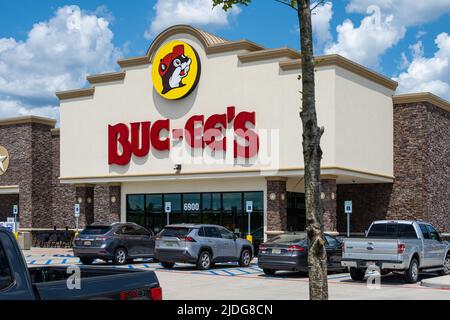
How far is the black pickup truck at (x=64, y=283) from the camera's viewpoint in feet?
19.5

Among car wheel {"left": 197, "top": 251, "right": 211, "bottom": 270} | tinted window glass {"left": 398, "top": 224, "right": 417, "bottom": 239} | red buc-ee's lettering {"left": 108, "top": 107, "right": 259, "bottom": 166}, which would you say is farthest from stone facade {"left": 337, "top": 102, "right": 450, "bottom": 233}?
tinted window glass {"left": 398, "top": 224, "right": 417, "bottom": 239}

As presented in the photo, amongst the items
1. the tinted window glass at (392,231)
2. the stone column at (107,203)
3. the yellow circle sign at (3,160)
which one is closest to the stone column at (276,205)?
the stone column at (107,203)

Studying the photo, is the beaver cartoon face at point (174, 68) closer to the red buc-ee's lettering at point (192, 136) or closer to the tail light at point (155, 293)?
the red buc-ee's lettering at point (192, 136)

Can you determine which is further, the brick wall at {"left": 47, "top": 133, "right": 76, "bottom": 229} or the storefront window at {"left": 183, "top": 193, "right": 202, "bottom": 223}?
the brick wall at {"left": 47, "top": 133, "right": 76, "bottom": 229}

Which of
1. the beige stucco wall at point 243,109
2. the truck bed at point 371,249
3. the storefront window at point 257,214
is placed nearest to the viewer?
the truck bed at point 371,249

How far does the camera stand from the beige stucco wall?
30234 millimetres

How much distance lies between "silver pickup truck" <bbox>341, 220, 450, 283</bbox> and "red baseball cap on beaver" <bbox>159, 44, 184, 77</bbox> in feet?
55.2

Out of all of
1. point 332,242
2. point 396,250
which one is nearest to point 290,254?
point 332,242

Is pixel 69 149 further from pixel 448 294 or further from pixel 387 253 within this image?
pixel 448 294

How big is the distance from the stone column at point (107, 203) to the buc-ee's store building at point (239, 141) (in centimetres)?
7

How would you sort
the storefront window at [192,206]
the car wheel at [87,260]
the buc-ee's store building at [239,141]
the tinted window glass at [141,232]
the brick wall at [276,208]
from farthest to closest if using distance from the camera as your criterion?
1. the storefront window at [192,206]
2. the brick wall at [276,208]
3. the buc-ee's store building at [239,141]
4. the tinted window glass at [141,232]
5. the car wheel at [87,260]

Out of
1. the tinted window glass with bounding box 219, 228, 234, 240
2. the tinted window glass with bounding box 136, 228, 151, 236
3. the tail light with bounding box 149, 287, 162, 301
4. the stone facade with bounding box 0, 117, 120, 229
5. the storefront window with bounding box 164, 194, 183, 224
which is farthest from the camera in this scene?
the stone facade with bounding box 0, 117, 120, 229

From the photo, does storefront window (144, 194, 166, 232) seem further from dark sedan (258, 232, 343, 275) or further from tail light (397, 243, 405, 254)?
tail light (397, 243, 405, 254)
